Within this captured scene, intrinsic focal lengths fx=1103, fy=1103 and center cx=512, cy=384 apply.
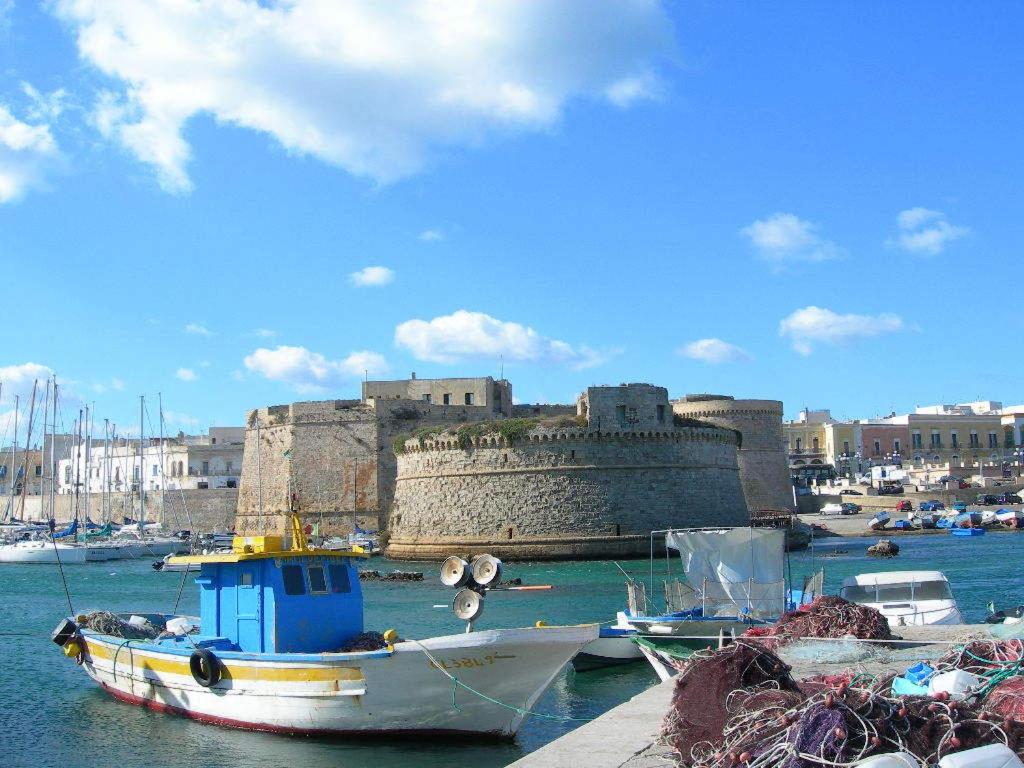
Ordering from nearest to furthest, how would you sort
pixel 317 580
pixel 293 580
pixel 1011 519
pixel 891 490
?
1. pixel 293 580
2. pixel 317 580
3. pixel 1011 519
4. pixel 891 490

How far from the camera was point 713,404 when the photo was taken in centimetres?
4519

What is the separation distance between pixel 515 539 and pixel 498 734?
20.7 meters

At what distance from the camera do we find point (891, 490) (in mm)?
53938

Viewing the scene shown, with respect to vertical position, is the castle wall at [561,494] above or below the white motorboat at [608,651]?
above

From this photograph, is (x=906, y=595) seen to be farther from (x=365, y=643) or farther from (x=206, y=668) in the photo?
(x=206, y=668)

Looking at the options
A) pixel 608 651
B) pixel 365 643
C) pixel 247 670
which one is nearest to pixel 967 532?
pixel 608 651

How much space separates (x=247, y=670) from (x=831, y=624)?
5150mm

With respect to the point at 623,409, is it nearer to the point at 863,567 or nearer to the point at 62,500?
the point at 863,567

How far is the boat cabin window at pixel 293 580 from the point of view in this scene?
414 inches

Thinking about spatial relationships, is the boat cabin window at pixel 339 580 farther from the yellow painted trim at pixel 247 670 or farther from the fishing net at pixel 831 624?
the fishing net at pixel 831 624

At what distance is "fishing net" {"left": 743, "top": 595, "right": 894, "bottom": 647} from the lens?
8.67m

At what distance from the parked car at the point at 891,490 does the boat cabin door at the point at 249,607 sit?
47170 mm

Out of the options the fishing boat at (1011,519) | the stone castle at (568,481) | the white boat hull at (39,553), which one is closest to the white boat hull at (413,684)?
the stone castle at (568,481)

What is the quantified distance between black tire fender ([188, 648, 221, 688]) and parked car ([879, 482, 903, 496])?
4761cm
